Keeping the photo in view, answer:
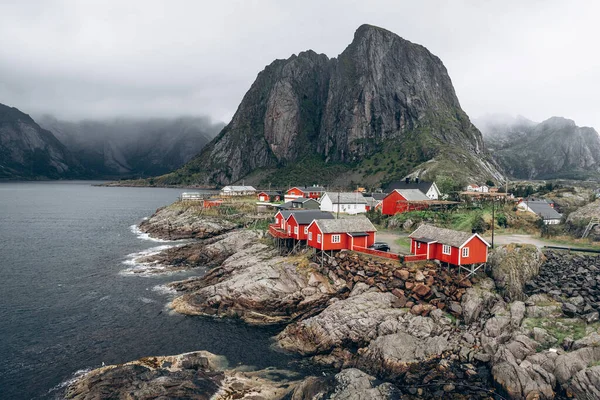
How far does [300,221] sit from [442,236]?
783 inches

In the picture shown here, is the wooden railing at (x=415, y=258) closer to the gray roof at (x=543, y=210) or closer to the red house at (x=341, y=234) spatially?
the red house at (x=341, y=234)

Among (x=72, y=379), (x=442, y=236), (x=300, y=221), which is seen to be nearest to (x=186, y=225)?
(x=300, y=221)

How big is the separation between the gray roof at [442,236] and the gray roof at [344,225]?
6.88 metres

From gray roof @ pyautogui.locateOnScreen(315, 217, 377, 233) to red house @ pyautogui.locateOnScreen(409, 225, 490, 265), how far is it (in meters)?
7.17

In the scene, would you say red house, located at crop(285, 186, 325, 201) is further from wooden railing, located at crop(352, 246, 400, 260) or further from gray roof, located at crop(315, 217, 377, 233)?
wooden railing, located at crop(352, 246, 400, 260)

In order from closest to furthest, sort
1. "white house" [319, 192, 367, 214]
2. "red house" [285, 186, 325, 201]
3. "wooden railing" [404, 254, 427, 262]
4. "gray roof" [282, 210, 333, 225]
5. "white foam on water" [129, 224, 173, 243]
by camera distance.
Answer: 1. "wooden railing" [404, 254, 427, 262]
2. "gray roof" [282, 210, 333, 225]
3. "white house" [319, 192, 367, 214]
4. "white foam on water" [129, 224, 173, 243]
5. "red house" [285, 186, 325, 201]

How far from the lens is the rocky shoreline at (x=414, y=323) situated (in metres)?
25.7

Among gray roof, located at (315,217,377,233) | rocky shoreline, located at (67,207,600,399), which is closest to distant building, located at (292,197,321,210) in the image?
rocky shoreline, located at (67,207,600,399)

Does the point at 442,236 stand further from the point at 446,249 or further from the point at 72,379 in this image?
the point at 72,379

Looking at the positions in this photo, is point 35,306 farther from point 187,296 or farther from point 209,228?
point 209,228

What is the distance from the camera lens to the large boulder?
121 ft

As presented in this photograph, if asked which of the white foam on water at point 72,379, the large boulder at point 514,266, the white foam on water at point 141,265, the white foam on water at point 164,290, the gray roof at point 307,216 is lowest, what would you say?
the white foam on water at point 72,379

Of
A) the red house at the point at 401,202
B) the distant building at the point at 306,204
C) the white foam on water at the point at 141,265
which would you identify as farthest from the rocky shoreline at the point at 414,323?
the distant building at the point at 306,204

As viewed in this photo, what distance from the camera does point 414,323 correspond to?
1307 inches
